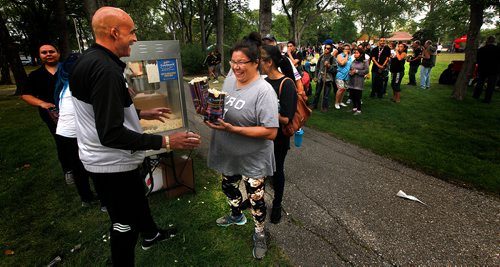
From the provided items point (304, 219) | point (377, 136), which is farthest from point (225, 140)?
point (377, 136)

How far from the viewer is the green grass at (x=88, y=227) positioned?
271cm

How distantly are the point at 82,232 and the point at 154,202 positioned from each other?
0.87 metres

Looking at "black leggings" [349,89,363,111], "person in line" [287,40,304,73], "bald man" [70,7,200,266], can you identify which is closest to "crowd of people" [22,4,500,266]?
"bald man" [70,7,200,266]

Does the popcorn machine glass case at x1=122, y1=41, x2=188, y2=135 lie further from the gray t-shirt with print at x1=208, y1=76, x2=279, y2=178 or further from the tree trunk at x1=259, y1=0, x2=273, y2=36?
the tree trunk at x1=259, y1=0, x2=273, y2=36

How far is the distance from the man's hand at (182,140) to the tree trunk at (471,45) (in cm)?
936

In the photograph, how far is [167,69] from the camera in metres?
3.33

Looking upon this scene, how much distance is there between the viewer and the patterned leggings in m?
2.54

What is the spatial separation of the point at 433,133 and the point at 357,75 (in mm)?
2558

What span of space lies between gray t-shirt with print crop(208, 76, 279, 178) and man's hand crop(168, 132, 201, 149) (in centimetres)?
50

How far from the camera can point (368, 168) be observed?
4625 millimetres

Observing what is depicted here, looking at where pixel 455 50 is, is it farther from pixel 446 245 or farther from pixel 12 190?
pixel 12 190

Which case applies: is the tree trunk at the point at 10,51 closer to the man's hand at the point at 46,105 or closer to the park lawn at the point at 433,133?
the man's hand at the point at 46,105

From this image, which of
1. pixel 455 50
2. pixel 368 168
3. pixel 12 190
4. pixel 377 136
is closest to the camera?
pixel 12 190

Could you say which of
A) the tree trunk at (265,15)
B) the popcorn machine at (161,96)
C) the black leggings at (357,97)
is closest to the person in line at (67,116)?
the popcorn machine at (161,96)
